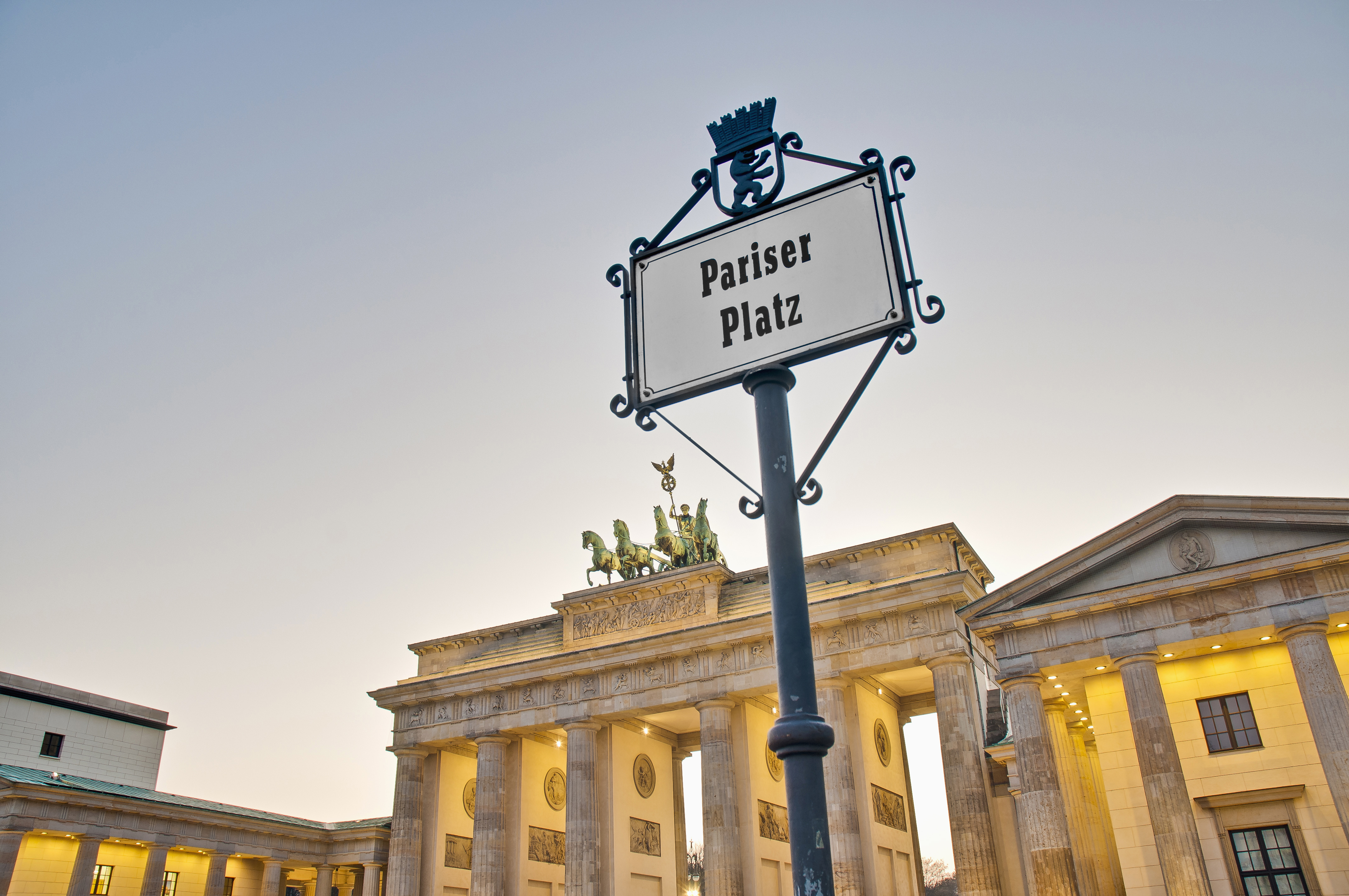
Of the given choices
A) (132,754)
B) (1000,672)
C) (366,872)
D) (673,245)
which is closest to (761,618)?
(1000,672)

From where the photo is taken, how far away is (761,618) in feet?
125

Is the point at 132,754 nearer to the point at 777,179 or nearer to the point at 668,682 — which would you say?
the point at 668,682

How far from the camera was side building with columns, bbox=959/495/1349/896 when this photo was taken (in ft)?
80.2

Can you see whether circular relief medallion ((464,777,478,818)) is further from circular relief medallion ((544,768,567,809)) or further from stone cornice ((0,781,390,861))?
stone cornice ((0,781,390,861))

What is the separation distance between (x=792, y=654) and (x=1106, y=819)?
35002 mm

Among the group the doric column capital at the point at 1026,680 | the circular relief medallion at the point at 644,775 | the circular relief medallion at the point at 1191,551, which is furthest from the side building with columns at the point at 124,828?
the circular relief medallion at the point at 1191,551

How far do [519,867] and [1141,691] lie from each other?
27779mm

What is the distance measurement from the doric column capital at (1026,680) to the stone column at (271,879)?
1608 inches

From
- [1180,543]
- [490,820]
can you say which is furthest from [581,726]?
[1180,543]

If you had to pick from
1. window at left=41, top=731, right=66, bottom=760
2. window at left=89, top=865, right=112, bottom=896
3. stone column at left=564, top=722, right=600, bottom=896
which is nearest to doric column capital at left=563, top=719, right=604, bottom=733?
stone column at left=564, top=722, right=600, bottom=896

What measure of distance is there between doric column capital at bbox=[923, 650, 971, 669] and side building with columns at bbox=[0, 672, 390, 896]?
111 feet

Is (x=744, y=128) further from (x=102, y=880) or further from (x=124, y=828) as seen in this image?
(x=102, y=880)

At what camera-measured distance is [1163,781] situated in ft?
81.7

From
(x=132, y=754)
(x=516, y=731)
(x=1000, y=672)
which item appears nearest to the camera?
(x=1000, y=672)
